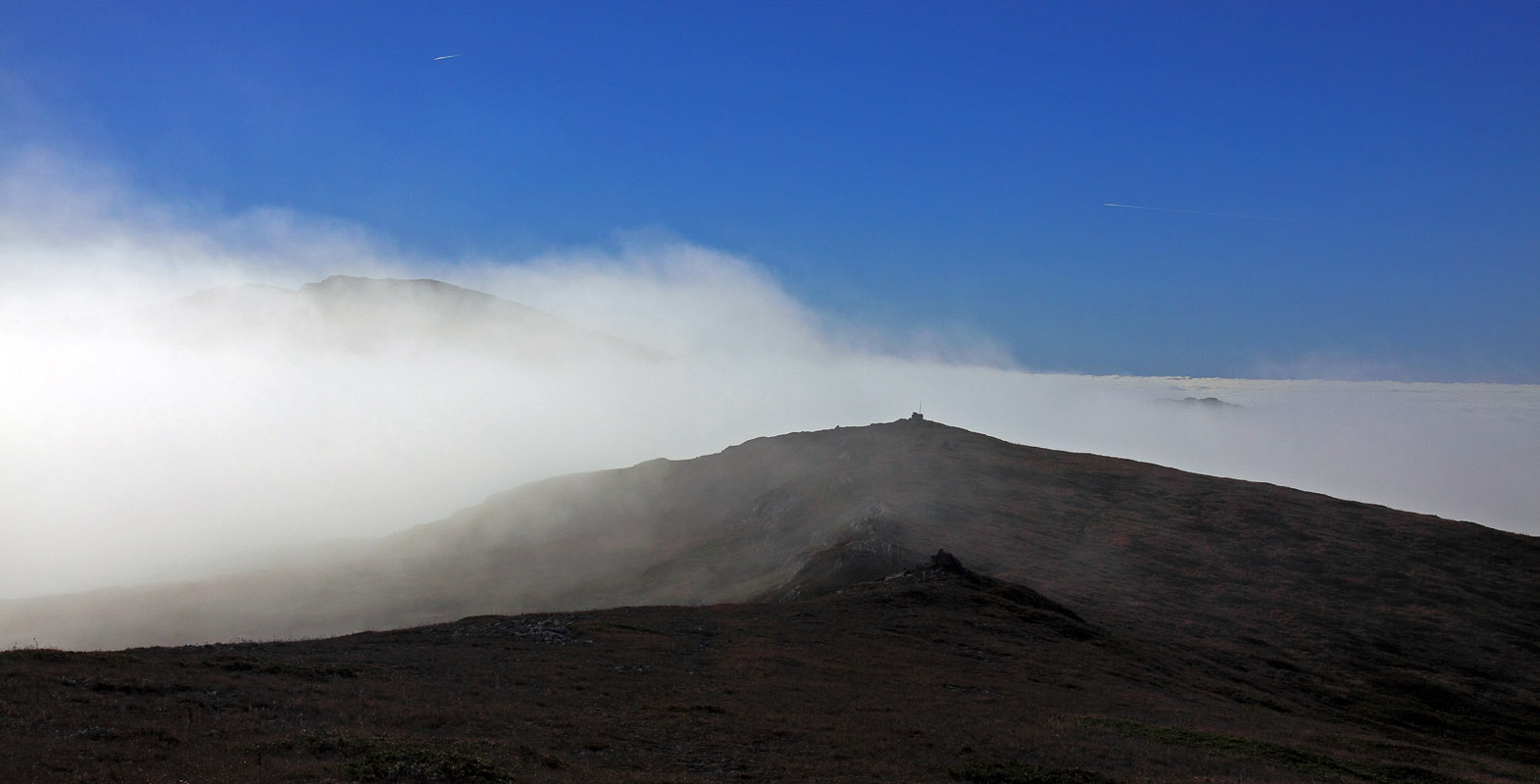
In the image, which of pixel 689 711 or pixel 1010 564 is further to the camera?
pixel 1010 564

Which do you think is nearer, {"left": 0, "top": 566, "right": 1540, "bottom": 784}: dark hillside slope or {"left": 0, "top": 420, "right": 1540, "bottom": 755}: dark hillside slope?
{"left": 0, "top": 566, "right": 1540, "bottom": 784}: dark hillside slope

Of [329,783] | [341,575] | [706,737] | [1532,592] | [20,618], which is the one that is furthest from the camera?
[341,575]

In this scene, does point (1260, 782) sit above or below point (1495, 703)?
above

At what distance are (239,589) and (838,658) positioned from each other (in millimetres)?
91502

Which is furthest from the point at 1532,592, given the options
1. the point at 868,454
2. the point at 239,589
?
the point at 239,589

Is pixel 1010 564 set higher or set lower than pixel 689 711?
higher

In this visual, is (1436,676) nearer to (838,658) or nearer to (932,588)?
(932,588)

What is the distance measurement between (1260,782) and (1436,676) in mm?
38547

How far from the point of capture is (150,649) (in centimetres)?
3020

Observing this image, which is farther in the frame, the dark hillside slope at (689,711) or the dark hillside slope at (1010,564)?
the dark hillside slope at (1010,564)

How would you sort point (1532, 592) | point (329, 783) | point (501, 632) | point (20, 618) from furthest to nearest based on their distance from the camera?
point (20, 618) → point (1532, 592) → point (501, 632) → point (329, 783)

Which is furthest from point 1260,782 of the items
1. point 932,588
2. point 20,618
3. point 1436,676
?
point 20,618

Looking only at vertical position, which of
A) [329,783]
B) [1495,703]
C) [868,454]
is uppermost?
[868,454]

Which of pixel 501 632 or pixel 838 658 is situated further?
pixel 501 632
